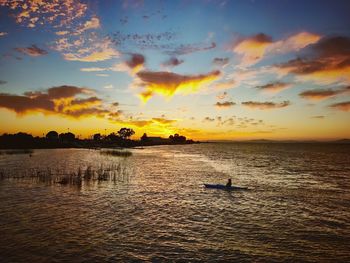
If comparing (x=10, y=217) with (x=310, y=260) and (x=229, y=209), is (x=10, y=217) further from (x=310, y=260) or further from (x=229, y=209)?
(x=310, y=260)

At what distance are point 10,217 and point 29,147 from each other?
167 metres

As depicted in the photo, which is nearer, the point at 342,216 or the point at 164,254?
the point at 164,254

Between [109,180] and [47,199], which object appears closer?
[47,199]

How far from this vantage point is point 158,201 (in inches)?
1421

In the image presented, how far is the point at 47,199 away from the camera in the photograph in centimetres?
3494

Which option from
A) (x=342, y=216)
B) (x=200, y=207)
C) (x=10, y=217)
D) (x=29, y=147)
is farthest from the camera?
(x=29, y=147)

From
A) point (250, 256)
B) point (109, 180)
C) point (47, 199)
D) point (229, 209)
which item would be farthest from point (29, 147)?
point (250, 256)

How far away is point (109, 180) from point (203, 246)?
33.4 meters

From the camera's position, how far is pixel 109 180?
51.5 meters

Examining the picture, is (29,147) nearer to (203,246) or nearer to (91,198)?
(91,198)

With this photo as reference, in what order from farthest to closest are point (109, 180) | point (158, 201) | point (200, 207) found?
point (109, 180)
point (158, 201)
point (200, 207)

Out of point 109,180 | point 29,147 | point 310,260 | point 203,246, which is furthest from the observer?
point 29,147

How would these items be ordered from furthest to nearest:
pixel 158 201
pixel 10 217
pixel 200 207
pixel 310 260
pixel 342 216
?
pixel 158 201
pixel 200 207
pixel 342 216
pixel 10 217
pixel 310 260

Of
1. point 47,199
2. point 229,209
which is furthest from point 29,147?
point 229,209
